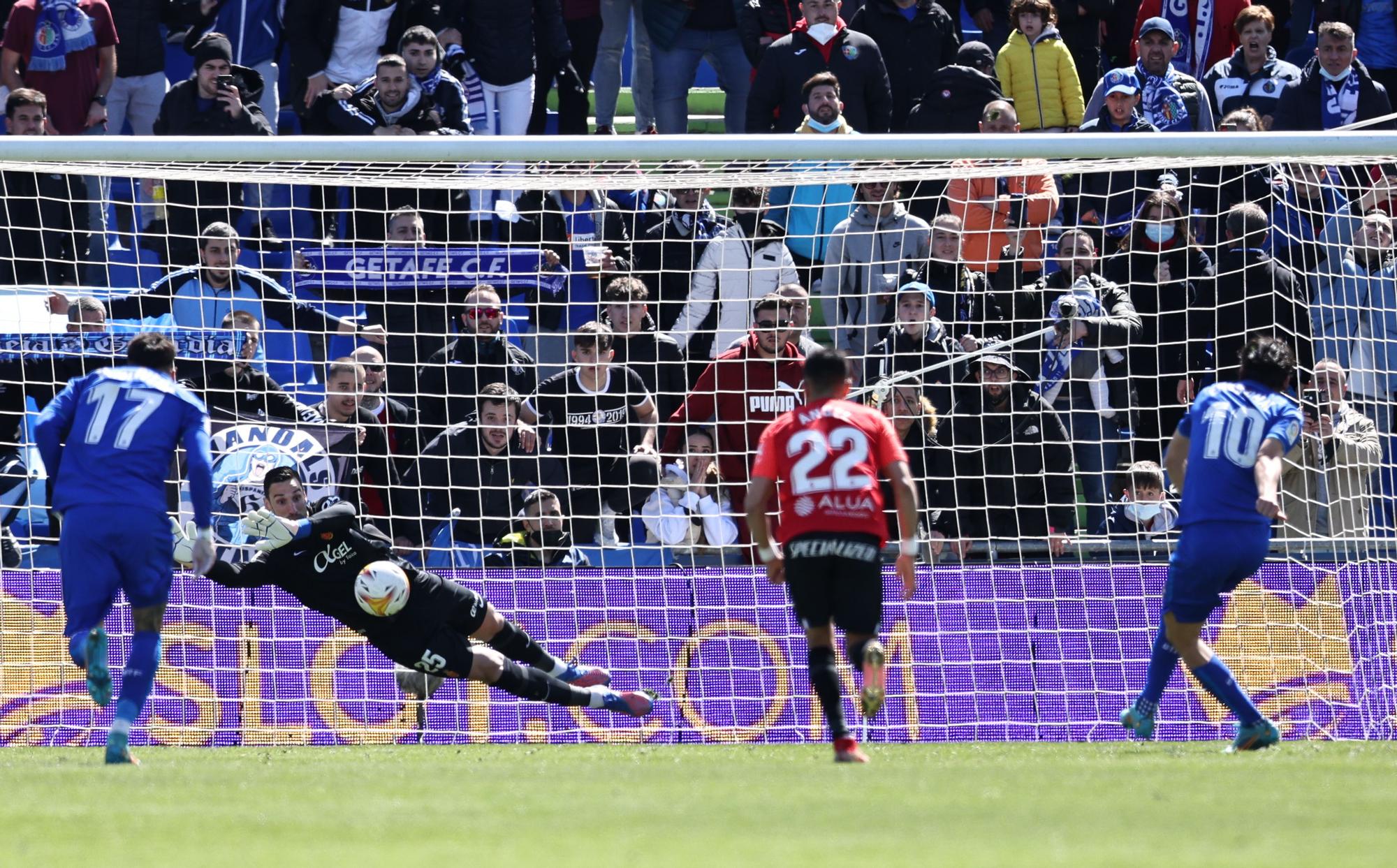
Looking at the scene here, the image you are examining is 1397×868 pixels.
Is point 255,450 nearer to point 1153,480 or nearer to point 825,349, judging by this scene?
point 825,349

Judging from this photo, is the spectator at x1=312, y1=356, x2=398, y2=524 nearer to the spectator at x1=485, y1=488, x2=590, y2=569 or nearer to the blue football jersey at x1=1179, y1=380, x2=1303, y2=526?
the spectator at x1=485, y1=488, x2=590, y2=569

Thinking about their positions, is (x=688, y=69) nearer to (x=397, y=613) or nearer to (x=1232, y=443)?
(x=397, y=613)

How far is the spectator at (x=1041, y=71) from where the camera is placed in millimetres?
16656

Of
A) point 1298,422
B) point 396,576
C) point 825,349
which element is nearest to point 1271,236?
point 1298,422

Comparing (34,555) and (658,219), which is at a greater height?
(658,219)

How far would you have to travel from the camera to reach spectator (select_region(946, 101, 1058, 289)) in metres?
14.0

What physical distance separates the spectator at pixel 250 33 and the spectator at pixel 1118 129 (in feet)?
23.2

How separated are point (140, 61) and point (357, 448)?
19.0 feet

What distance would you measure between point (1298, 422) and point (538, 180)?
4788mm

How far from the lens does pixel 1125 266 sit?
14.1 meters

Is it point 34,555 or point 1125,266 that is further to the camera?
point 1125,266

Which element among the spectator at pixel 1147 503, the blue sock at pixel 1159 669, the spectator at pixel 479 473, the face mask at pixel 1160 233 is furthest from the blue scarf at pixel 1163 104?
the blue sock at pixel 1159 669

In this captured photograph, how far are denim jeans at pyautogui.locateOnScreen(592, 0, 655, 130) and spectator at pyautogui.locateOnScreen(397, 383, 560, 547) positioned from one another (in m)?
5.46

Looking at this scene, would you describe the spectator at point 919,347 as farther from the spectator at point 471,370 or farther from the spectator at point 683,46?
the spectator at point 683,46
